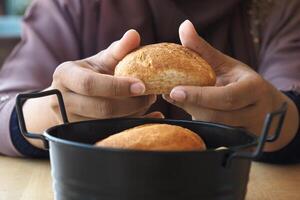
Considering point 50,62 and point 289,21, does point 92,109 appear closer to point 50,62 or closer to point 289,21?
Result: point 50,62

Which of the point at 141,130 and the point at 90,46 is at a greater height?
the point at 141,130

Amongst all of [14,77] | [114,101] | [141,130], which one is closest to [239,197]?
[141,130]

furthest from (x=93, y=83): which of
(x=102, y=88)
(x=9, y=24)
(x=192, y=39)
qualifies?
(x=9, y=24)

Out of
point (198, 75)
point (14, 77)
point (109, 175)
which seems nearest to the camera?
point (109, 175)

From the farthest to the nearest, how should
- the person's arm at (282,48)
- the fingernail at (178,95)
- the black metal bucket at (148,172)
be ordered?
the person's arm at (282,48)
the fingernail at (178,95)
the black metal bucket at (148,172)

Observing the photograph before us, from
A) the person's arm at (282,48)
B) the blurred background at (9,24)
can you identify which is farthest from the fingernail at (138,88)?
the blurred background at (9,24)

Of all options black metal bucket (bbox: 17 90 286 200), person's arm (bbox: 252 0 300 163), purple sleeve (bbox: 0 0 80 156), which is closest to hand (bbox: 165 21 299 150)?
black metal bucket (bbox: 17 90 286 200)

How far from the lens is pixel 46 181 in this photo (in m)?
0.67

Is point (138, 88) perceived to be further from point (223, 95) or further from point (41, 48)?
point (41, 48)

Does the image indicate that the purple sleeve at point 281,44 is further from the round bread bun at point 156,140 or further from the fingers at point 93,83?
the round bread bun at point 156,140

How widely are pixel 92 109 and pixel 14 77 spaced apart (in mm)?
440

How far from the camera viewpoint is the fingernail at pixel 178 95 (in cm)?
50

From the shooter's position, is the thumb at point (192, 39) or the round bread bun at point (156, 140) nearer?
the round bread bun at point (156, 140)

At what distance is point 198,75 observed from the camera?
521mm
